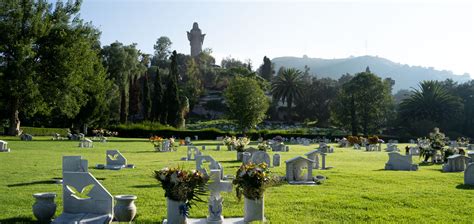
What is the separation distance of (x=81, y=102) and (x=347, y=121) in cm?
4293

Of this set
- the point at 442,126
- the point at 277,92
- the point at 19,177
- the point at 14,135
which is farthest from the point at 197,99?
the point at 19,177

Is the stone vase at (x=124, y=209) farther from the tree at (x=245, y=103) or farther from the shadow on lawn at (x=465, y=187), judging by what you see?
the tree at (x=245, y=103)

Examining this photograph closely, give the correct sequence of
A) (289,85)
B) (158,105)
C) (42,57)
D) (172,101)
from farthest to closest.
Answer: (289,85) → (158,105) → (172,101) → (42,57)

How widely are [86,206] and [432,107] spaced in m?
82.6

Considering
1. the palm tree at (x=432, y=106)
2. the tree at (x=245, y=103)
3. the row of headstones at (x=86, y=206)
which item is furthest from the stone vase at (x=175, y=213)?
the palm tree at (x=432, y=106)

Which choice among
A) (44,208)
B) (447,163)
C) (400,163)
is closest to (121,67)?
(400,163)

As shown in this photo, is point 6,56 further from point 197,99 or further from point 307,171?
point 197,99

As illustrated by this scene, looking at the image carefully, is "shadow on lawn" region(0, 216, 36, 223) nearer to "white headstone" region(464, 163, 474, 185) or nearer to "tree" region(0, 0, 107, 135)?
"white headstone" region(464, 163, 474, 185)

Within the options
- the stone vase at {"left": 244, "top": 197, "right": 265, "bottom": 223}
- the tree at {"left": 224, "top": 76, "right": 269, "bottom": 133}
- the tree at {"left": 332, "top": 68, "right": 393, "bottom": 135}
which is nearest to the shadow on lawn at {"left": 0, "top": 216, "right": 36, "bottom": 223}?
the stone vase at {"left": 244, "top": 197, "right": 265, "bottom": 223}

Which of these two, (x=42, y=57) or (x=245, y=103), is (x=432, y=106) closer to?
(x=245, y=103)

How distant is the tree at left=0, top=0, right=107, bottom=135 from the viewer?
44.0 metres

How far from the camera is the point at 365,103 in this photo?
7569 cm

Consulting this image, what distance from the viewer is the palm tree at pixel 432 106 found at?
83125mm

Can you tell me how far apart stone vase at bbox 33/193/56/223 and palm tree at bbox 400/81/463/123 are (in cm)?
8100
